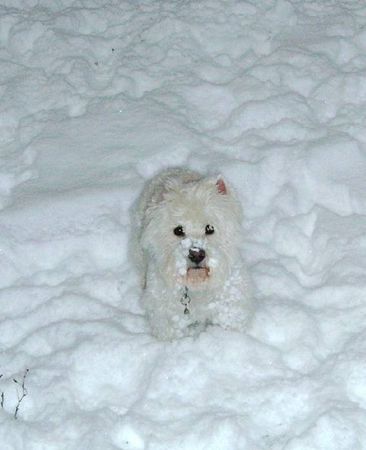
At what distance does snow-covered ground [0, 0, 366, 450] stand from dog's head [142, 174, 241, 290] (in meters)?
0.71

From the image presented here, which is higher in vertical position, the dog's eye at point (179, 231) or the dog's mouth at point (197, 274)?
Answer: the dog's eye at point (179, 231)

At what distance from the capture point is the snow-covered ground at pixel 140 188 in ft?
17.8

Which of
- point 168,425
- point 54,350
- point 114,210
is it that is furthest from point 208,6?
point 168,425

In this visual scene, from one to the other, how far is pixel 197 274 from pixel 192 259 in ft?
0.52

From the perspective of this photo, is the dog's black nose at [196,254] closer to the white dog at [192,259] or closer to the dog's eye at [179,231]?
the white dog at [192,259]

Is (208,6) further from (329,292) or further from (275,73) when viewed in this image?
(329,292)

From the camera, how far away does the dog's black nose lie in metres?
5.43

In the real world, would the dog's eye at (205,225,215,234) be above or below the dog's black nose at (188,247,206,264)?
above

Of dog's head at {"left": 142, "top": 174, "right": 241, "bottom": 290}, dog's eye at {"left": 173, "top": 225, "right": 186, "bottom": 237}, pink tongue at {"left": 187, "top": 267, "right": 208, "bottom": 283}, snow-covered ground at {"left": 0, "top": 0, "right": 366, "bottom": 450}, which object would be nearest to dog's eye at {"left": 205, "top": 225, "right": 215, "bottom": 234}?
dog's head at {"left": 142, "top": 174, "right": 241, "bottom": 290}

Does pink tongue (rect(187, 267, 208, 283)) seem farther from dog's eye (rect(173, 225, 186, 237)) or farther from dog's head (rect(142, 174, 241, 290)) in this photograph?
dog's eye (rect(173, 225, 186, 237))

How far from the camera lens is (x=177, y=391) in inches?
221

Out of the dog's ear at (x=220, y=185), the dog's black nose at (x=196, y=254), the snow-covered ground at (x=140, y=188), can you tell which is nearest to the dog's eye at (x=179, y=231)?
the dog's black nose at (x=196, y=254)

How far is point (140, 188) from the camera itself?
7523 millimetres

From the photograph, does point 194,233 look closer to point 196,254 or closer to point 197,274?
point 196,254
